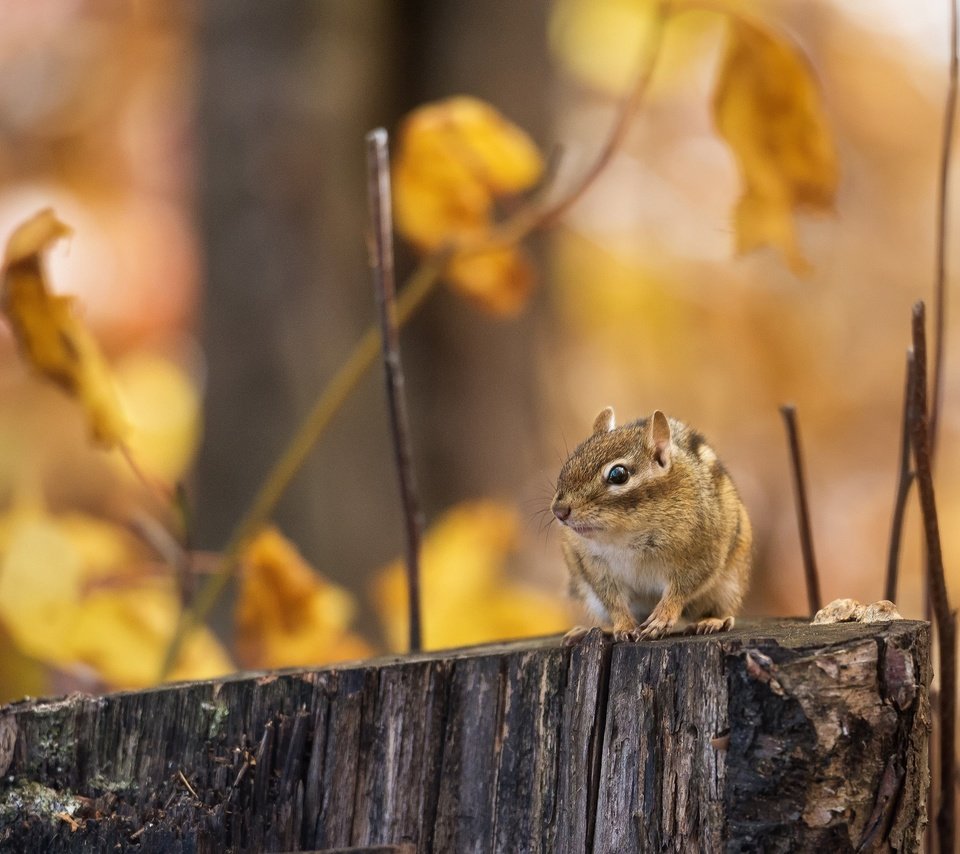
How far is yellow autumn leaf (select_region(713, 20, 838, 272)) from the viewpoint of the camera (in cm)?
210

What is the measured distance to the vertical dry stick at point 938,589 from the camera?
1839 millimetres

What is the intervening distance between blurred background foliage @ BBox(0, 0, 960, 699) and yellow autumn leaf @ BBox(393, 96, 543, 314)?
0.03 metres

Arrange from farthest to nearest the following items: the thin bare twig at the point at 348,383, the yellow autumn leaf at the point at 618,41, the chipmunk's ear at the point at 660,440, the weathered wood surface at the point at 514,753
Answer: the yellow autumn leaf at the point at 618,41
the thin bare twig at the point at 348,383
the chipmunk's ear at the point at 660,440
the weathered wood surface at the point at 514,753

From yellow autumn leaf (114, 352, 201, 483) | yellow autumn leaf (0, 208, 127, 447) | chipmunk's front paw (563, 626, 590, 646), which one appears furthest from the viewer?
yellow autumn leaf (114, 352, 201, 483)

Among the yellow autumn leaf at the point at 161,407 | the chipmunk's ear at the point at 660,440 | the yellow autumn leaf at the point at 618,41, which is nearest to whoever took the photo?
the chipmunk's ear at the point at 660,440

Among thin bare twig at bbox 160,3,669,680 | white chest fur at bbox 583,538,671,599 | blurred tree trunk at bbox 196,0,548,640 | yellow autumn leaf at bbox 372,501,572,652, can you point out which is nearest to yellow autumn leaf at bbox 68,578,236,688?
thin bare twig at bbox 160,3,669,680

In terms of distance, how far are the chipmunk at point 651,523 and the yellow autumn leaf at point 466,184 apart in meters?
0.61

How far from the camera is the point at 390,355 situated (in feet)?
7.59

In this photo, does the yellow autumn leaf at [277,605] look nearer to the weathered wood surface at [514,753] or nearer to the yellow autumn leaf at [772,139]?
the weathered wood surface at [514,753]

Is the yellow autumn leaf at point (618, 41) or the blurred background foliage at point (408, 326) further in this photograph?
the yellow autumn leaf at point (618, 41)

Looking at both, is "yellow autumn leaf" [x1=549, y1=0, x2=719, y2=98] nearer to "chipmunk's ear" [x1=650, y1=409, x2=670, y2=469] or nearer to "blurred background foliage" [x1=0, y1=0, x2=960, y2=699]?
"blurred background foliage" [x1=0, y1=0, x2=960, y2=699]

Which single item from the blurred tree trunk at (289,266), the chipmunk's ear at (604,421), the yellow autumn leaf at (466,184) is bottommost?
the chipmunk's ear at (604,421)

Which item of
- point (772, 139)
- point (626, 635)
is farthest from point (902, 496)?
point (772, 139)

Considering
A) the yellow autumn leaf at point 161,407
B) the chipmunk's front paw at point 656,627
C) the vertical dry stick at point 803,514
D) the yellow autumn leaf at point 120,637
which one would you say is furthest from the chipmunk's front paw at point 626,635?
the yellow autumn leaf at point 161,407
